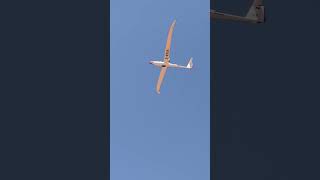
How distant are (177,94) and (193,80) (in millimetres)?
238

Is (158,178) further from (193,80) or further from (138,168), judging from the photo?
(193,80)

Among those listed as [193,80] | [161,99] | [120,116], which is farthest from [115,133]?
[193,80]

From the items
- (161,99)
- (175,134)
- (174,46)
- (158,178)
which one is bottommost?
(158,178)

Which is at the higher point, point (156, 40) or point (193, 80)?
point (156, 40)

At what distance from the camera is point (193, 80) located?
6.32 meters
